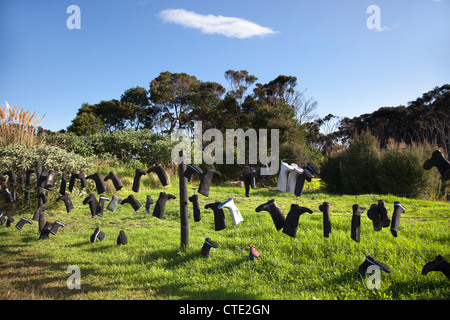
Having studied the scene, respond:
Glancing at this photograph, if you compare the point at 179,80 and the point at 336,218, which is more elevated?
the point at 179,80

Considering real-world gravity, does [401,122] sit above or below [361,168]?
above

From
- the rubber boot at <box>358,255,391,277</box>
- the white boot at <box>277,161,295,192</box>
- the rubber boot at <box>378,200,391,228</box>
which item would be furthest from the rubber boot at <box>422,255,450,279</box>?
the white boot at <box>277,161,295,192</box>

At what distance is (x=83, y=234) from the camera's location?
5.70m

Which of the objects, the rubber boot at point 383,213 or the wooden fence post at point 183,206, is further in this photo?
the wooden fence post at point 183,206

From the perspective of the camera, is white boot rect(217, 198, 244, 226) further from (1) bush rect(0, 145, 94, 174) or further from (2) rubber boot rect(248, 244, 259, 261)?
(1) bush rect(0, 145, 94, 174)

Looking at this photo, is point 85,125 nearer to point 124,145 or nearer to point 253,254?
point 124,145

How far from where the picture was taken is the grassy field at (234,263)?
2885mm

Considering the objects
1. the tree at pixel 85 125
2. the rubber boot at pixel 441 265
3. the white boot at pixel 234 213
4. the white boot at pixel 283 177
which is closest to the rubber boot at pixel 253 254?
the white boot at pixel 234 213

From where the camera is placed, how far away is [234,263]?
361 cm

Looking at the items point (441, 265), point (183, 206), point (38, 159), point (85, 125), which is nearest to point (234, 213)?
point (183, 206)

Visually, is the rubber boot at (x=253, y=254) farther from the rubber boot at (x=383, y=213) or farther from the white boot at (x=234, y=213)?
the rubber boot at (x=383, y=213)
